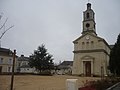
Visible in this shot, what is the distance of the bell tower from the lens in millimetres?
52406

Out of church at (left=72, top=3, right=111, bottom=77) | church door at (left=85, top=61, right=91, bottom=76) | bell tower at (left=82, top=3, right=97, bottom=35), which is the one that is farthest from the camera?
bell tower at (left=82, top=3, right=97, bottom=35)

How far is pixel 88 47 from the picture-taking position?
48.5 metres

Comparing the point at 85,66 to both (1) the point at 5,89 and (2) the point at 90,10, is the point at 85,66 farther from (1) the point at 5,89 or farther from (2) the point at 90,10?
(1) the point at 5,89

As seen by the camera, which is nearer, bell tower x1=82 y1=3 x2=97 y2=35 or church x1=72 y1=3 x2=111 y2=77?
church x1=72 y1=3 x2=111 y2=77

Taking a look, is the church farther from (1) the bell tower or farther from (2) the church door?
(1) the bell tower

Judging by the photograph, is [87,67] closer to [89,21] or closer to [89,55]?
[89,55]

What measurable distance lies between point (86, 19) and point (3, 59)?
97.7 ft

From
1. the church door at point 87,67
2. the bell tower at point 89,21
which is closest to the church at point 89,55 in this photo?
the church door at point 87,67

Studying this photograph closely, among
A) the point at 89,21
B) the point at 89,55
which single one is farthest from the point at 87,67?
the point at 89,21

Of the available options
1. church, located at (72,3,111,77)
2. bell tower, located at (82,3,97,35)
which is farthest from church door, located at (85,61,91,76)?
bell tower, located at (82,3,97,35)

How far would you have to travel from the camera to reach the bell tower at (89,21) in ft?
172

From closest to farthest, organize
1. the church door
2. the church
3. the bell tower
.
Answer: the church, the church door, the bell tower

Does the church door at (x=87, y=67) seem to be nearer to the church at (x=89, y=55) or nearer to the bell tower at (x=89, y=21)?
the church at (x=89, y=55)

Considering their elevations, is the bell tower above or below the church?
above
